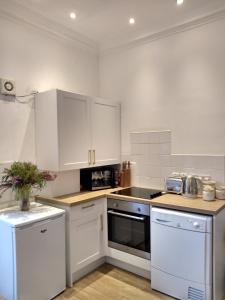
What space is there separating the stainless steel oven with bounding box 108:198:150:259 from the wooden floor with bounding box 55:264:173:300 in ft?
0.93

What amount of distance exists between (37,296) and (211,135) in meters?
2.34

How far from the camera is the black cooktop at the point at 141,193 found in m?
2.68

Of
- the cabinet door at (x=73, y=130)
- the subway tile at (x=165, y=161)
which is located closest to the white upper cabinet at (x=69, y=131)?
the cabinet door at (x=73, y=130)

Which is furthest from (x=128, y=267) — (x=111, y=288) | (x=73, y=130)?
(x=73, y=130)

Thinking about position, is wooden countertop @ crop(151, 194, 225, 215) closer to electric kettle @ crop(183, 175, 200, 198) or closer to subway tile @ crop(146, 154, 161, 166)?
electric kettle @ crop(183, 175, 200, 198)

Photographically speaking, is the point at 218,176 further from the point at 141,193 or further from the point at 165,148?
the point at 141,193

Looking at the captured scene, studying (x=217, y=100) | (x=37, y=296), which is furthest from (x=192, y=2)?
(x=37, y=296)

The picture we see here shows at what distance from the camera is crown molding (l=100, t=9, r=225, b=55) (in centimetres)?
259

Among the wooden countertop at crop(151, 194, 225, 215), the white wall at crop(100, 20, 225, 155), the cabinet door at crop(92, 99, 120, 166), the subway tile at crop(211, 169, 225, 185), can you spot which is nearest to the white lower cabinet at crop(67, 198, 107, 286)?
the cabinet door at crop(92, 99, 120, 166)

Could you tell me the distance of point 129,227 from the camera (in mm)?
2633

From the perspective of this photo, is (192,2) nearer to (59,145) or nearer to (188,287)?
(59,145)

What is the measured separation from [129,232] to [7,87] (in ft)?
6.62

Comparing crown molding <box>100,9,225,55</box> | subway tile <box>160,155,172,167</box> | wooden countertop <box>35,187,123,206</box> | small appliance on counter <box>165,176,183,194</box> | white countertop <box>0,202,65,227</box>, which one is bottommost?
white countertop <box>0,202,65,227</box>

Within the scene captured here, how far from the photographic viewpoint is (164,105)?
9.82 feet
